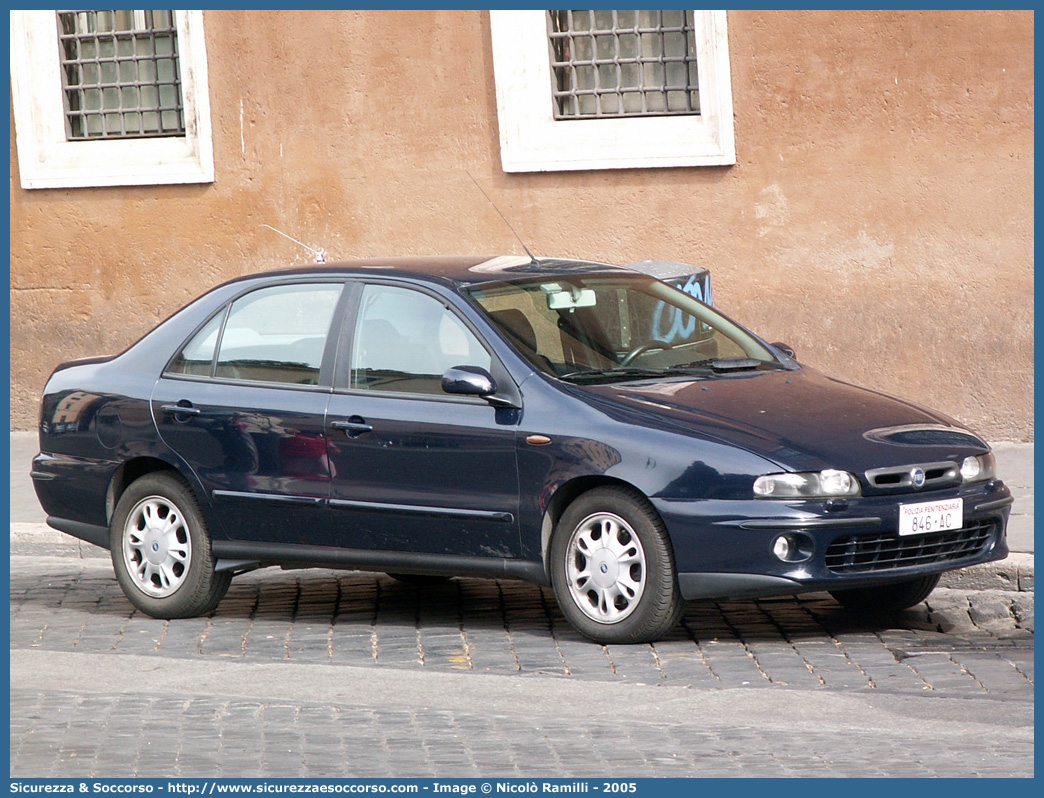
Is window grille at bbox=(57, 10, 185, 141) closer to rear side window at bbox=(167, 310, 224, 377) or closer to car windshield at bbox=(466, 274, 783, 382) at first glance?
rear side window at bbox=(167, 310, 224, 377)

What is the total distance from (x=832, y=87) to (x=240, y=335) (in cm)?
632

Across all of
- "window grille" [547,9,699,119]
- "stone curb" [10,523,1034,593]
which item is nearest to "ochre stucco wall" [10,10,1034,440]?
"window grille" [547,9,699,119]

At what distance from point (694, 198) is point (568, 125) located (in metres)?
1.19

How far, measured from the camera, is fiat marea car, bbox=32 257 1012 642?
6.73 metres

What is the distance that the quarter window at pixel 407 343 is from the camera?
7.42 metres

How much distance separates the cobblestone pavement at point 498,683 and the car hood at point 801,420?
32.0 inches

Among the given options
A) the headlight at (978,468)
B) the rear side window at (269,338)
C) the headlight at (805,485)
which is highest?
the rear side window at (269,338)

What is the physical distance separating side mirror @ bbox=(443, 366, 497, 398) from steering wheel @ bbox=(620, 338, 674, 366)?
651 millimetres

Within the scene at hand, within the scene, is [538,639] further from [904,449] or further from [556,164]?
[556,164]

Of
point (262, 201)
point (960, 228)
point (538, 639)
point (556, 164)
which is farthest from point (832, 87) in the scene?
point (538, 639)

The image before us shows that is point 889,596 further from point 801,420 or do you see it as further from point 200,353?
point 200,353

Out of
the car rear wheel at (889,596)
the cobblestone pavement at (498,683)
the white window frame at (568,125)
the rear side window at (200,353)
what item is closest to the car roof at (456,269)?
the rear side window at (200,353)

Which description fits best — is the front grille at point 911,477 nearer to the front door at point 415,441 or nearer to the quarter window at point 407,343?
the front door at point 415,441

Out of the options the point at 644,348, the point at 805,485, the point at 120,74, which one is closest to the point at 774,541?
the point at 805,485
